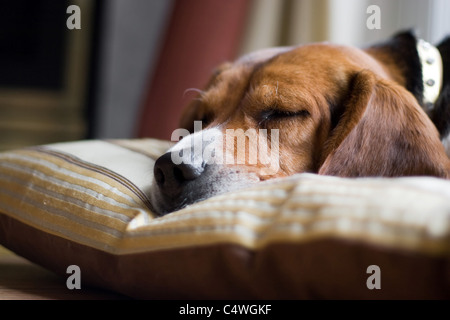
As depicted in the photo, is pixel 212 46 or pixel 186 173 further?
pixel 212 46

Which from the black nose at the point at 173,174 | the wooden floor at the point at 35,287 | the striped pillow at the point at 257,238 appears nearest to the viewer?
the striped pillow at the point at 257,238

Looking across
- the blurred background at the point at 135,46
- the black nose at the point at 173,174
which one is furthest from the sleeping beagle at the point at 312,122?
the blurred background at the point at 135,46

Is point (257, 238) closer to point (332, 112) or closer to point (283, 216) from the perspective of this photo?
point (283, 216)

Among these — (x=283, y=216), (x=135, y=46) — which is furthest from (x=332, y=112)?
(x=135, y=46)

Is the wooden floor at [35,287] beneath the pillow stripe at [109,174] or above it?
beneath

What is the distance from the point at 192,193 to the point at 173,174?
0.08 metres

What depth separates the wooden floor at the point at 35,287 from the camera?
4.71 ft

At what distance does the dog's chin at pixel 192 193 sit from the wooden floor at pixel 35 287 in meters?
0.27

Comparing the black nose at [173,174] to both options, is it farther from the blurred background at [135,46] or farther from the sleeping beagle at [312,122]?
the blurred background at [135,46]

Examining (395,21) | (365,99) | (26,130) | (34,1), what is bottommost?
(365,99)

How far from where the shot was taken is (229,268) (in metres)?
1.10
